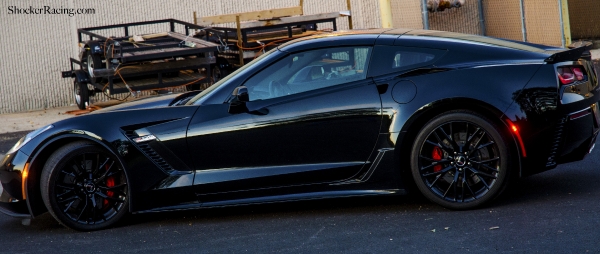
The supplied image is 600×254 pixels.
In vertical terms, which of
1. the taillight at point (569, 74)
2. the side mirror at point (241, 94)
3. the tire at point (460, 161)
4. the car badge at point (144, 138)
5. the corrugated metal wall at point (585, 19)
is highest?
the corrugated metal wall at point (585, 19)

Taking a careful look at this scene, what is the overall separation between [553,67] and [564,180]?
1.27 metres

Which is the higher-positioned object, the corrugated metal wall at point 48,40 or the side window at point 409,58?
the corrugated metal wall at point 48,40

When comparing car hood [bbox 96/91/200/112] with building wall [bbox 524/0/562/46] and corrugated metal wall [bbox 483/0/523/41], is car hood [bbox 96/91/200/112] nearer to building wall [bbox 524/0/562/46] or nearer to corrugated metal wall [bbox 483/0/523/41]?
building wall [bbox 524/0/562/46]

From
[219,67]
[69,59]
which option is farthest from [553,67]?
[69,59]

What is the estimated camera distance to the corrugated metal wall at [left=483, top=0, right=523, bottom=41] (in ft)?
57.7

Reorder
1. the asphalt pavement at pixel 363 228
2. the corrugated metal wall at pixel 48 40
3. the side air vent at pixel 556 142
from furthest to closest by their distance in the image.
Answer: the corrugated metal wall at pixel 48 40 < the side air vent at pixel 556 142 < the asphalt pavement at pixel 363 228

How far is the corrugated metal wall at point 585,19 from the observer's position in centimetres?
1936

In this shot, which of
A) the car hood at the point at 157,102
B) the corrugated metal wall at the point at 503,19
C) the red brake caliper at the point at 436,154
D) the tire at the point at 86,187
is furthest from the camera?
the corrugated metal wall at the point at 503,19

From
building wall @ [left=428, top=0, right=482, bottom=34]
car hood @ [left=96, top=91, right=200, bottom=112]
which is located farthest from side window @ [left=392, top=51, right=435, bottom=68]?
building wall @ [left=428, top=0, right=482, bottom=34]

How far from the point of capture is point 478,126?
5.41 meters

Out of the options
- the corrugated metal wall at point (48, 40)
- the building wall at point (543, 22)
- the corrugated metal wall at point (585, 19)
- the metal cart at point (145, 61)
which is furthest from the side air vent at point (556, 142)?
the corrugated metal wall at point (585, 19)

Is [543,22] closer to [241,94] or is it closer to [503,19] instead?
[503,19]

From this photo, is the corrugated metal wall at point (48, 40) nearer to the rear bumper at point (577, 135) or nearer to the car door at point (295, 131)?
the car door at point (295, 131)

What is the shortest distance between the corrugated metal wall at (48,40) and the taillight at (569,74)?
1204cm
